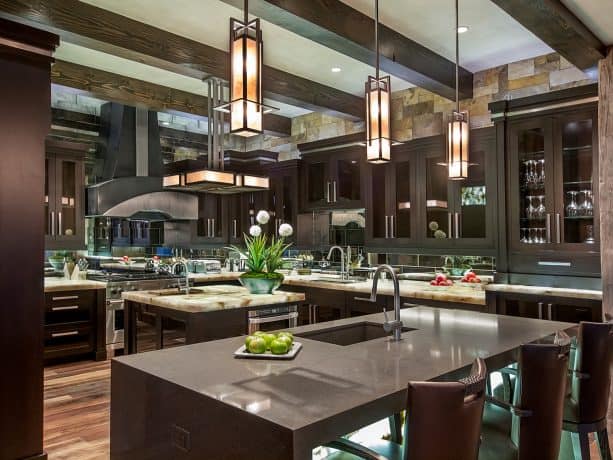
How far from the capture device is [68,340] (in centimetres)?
509

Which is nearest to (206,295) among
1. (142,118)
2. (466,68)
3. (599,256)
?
(599,256)

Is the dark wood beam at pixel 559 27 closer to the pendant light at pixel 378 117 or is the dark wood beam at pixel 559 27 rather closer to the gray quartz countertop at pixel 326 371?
the pendant light at pixel 378 117

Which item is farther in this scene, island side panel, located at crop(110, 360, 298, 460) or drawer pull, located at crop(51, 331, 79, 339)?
drawer pull, located at crop(51, 331, 79, 339)

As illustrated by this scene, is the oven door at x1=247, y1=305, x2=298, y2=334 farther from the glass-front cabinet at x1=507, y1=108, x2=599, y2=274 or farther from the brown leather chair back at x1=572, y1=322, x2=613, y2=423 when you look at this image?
the brown leather chair back at x1=572, y1=322, x2=613, y2=423

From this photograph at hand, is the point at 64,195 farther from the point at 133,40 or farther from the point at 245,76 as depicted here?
the point at 245,76

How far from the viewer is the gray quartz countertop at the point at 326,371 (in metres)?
1.34

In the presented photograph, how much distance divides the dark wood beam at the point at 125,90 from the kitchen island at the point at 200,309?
2.32m

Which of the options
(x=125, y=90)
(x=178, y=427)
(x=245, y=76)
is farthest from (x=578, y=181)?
(x=125, y=90)

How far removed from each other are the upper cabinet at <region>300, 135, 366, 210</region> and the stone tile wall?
1.59 ft

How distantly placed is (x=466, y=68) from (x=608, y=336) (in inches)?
140

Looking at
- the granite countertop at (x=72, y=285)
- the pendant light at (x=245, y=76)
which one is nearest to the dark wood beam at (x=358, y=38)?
the pendant light at (x=245, y=76)

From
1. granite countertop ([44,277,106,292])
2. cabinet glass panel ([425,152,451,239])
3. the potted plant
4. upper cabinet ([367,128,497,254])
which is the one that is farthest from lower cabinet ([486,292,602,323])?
granite countertop ([44,277,106,292])

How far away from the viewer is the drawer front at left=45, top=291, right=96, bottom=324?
4.93 meters

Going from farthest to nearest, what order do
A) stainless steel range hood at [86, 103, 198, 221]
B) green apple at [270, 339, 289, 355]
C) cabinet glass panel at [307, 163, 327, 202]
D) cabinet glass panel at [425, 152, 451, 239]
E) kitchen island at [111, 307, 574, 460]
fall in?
stainless steel range hood at [86, 103, 198, 221] < cabinet glass panel at [307, 163, 327, 202] < cabinet glass panel at [425, 152, 451, 239] < green apple at [270, 339, 289, 355] < kitchen island at [111, 307, 574, 460]
